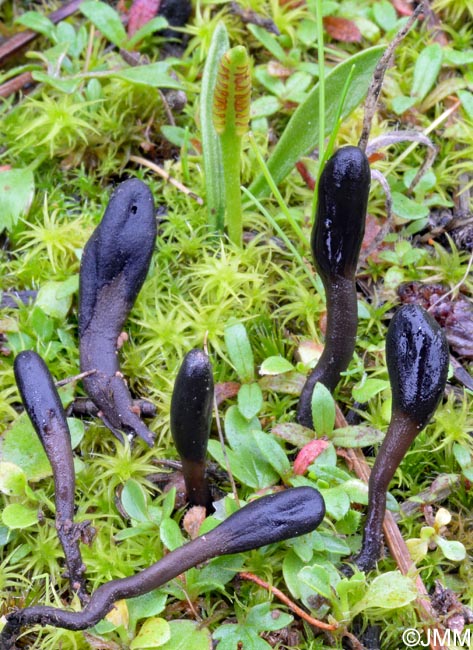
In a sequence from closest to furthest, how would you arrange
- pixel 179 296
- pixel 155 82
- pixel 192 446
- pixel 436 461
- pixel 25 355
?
pixel 192 446, pixel 25 355, pixel 436 461, pixel 179 296, pixel 155 82

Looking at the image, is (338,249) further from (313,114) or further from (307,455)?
(313,114)

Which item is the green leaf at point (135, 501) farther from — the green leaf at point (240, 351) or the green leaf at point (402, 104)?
the green leaf at point (402, 104)

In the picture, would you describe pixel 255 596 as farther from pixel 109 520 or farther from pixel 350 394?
pixel 350 394

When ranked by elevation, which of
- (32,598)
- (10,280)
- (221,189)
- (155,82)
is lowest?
(32,598)

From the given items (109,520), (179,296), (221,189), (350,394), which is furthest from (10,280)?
(350,394)

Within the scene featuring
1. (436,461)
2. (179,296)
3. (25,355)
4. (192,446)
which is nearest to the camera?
→ (192,446)

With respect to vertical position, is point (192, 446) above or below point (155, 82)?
below

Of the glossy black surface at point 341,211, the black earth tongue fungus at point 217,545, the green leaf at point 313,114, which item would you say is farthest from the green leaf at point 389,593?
the green leaf at point 313,114
